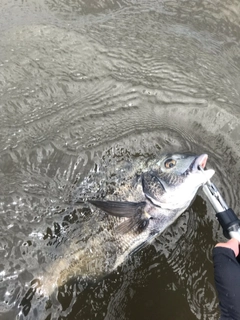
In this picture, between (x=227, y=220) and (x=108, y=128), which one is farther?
(x=108, y=128)

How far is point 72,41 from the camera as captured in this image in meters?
4.50

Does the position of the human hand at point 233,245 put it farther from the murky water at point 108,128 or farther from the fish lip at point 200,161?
the murky water at point 108,128

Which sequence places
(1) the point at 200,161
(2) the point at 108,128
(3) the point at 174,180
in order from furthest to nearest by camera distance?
(2) the point at 108,128, (3) the point at 174,180, (1) the point at 200,161

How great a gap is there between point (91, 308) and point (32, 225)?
0.85m

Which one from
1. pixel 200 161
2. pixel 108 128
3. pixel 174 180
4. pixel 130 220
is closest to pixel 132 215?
pixel 130 220

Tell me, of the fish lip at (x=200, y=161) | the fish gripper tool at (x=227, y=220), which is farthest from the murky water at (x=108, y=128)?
the fish gripper tool at (x=227, y=220)

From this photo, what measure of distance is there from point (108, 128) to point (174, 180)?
1.16 metres

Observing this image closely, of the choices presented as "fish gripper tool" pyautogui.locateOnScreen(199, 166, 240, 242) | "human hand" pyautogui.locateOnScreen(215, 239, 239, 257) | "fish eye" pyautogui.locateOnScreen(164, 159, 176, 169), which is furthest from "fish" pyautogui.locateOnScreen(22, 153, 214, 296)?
"human hand" pyautogui.locateOnScreen(215, 239, 239, 257)

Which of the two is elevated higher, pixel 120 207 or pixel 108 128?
pixel 120 207

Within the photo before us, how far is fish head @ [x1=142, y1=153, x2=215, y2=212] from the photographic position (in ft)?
9.27

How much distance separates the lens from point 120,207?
2.85m

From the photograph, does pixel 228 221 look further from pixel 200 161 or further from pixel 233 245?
pixel 200 161

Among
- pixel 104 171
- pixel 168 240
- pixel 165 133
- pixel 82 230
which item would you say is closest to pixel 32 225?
pixel 82 230

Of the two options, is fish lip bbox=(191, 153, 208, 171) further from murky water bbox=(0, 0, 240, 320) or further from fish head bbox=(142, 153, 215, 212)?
murky water bbox=(0, 0, 240, 320)
